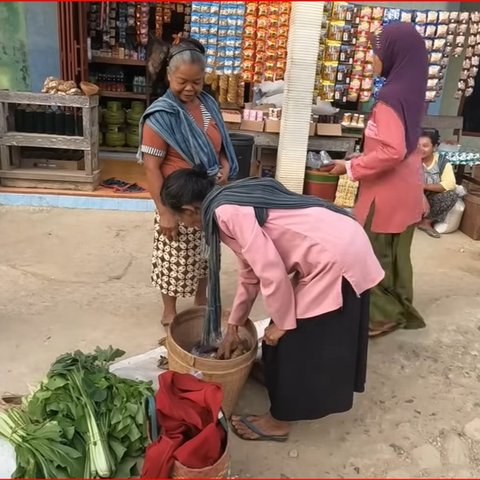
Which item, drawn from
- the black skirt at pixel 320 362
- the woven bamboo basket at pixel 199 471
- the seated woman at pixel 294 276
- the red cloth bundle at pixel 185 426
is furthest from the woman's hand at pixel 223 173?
the woven bamboo basket at pixel 199 471

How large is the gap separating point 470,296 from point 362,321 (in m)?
2.08

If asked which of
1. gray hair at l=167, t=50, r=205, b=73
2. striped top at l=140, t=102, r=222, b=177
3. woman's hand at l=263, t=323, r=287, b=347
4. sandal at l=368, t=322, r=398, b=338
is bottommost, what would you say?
sandal at l=368, t=322, r=398, b=338

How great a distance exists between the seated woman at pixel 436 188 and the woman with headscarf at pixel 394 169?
1.99m

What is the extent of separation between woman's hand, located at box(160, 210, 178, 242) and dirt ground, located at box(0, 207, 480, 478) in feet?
2.28

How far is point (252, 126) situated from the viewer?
560 cm

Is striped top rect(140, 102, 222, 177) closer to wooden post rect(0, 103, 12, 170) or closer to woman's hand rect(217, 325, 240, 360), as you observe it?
woman's hand rect(217, 325, 240, 360)

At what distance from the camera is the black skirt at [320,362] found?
2029 mm

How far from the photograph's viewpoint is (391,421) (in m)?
2.46

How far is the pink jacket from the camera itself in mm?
2553

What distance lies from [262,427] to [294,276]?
2.41ft

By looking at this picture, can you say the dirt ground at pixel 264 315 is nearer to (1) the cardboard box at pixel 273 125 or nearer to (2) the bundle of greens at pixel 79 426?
(2) the bundle of greens at pixel 79 426

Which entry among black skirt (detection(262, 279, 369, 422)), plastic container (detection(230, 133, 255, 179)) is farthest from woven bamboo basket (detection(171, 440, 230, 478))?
plastic container (detection(230, 133, 255, 179))

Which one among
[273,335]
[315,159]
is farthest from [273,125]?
[273,335]

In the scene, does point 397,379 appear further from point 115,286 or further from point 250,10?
point 250,10
